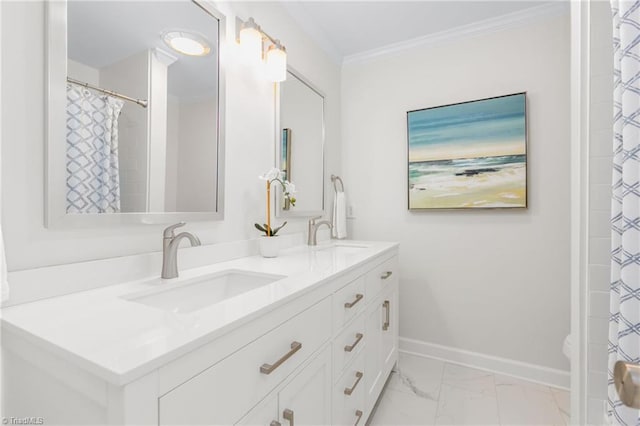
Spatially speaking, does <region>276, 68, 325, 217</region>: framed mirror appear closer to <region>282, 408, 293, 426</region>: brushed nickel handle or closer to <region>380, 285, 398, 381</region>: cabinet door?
<region>380, 285, 398, 381</region>: cabinet door

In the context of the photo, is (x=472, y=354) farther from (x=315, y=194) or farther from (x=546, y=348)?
(x=315, y=194)

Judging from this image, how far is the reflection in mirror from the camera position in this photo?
0.90 m

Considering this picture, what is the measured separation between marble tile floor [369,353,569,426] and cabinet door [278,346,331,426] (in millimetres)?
738

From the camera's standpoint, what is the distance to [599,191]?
1088 mm

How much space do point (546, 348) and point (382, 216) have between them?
1.37m

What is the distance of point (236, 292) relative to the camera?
116 cm

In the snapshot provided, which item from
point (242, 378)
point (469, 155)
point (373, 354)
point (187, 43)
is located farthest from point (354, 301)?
point (469, 155)

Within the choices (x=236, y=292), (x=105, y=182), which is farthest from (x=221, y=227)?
(x=105, y=182)

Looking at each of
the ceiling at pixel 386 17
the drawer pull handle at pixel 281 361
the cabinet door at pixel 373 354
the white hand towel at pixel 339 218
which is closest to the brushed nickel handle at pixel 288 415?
the drawer pull handle at pixel 281 361

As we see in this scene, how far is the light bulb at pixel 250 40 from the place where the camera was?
145 cm

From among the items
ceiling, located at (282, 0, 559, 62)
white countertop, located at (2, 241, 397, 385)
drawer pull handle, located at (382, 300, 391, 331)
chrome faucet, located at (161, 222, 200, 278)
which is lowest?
drawer pull handle, located at (382, 300, 391, 331)

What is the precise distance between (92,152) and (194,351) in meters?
0.74

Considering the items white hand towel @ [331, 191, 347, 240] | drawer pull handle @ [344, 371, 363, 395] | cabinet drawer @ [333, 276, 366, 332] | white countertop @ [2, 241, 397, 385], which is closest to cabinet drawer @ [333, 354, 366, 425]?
drawer pull handle @ [344, 371, 363, 395]

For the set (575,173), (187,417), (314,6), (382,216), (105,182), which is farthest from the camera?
(382,216)
